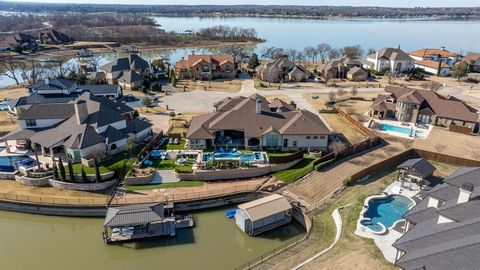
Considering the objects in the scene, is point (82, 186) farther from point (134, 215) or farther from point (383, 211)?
point (383, 211)

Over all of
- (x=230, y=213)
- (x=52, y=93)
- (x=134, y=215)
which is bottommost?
(x=230, y=213)

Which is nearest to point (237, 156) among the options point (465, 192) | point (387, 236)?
point (387, 236)

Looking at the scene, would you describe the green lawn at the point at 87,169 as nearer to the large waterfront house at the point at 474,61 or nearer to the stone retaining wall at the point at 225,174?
the stone retaining wall at the point at 225,174

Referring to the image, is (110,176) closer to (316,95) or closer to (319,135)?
(319,135)

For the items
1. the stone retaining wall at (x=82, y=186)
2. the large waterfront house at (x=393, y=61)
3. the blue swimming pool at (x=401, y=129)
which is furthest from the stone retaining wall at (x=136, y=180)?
the large waterfront house at (x=393, y=61)

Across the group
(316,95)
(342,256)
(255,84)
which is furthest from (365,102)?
(342,256)

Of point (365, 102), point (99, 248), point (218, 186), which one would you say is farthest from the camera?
point (365, 102)
